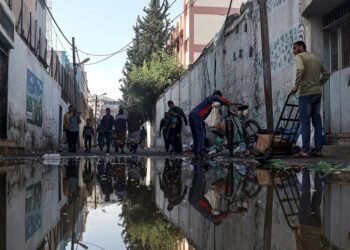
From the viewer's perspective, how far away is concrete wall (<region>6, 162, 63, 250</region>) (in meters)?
3.01

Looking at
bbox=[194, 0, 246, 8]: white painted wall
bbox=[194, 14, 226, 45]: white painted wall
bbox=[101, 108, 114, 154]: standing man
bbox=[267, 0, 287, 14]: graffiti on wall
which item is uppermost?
bbox=[194, 0, 246, 8]: white painted wall

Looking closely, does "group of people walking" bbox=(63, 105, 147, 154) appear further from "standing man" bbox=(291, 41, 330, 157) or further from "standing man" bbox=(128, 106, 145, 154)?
"standing man" bbox=(291, 41, 330, 157)

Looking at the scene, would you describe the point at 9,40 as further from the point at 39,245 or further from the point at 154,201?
the point at 39,245

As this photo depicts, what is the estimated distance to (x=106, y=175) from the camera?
7.25 m

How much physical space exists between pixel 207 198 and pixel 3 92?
33.6 ft

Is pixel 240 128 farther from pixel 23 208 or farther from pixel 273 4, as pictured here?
pixel 23 208

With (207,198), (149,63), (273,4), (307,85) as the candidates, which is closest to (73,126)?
(273,4)

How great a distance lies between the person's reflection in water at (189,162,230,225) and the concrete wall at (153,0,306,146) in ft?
21.3

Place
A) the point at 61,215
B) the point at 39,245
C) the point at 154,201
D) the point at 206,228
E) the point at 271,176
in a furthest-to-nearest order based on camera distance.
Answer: the point at 271,176 < the point at 154,201 < the point at 61,215 < the point at 206,228 < the point at 39,245

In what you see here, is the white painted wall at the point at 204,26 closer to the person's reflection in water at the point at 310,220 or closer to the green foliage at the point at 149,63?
the green foliage at the point at 149,63

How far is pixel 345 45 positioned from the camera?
34.7 feet

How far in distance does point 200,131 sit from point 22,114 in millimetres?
7393

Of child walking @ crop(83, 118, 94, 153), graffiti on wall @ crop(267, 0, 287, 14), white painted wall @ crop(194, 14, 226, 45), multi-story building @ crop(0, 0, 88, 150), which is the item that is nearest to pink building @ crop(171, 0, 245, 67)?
white painted wall @ crop(194, 14, 226, 45)

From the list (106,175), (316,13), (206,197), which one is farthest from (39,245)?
(316,13)
